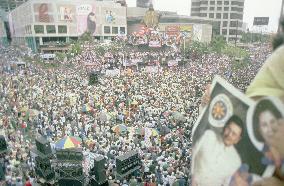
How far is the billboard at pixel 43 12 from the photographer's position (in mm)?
55188

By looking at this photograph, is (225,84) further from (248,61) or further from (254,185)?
(248,61)

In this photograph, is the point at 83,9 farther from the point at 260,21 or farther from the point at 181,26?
the point at 260,21

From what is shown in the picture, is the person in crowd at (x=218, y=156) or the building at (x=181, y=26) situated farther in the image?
the building at (x=181, y=26)

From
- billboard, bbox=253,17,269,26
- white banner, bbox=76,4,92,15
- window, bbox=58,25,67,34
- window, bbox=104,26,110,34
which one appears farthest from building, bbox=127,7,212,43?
window, bbox=58,25,67,34

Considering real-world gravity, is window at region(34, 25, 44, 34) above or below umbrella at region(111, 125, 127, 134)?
above

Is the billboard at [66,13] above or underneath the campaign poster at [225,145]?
above

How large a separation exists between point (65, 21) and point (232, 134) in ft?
199

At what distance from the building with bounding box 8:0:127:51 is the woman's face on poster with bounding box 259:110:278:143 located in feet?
190

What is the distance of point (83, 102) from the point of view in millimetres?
A: 21031

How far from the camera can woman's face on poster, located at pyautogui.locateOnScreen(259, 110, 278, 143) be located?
4.66 feet

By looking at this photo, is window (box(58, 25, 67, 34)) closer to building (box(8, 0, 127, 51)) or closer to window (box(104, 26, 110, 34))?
building (box(8, 0, 127, 51))

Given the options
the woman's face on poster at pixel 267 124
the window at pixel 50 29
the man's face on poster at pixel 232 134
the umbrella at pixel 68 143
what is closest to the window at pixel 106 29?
the window at pixel 50 29

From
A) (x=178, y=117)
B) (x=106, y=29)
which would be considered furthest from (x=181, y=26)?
(x=178, y=117)

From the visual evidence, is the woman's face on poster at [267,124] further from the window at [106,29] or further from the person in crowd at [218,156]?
the window at [106,29]
